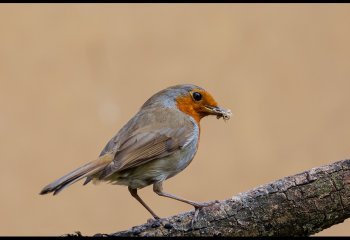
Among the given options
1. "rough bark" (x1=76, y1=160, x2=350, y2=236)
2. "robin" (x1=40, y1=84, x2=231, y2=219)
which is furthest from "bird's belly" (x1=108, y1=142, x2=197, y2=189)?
"rough bark" (x1=76, y1=160, x2=350, y2=236)

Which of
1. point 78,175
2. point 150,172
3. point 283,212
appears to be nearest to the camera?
point 283,212

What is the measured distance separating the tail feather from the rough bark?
347mm

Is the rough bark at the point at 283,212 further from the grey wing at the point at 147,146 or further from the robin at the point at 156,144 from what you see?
the grey wing at the point at 147,146

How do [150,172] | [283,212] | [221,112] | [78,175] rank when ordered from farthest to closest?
1. [221,112]
2. [150,172]
3. [78,175]
4. [283,212]

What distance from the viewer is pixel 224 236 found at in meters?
2.11

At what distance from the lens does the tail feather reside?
79.0 inches

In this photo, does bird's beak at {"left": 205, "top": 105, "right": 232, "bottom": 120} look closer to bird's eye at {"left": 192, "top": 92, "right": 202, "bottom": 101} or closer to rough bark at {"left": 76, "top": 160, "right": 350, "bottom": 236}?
bird's eye at {"left": 192, "top": 92, "right": 202, "bottom": 101}

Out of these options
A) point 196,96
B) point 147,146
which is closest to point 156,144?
point 147,146

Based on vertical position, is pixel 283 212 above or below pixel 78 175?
below

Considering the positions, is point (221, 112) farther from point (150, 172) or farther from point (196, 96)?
point (150, 172)

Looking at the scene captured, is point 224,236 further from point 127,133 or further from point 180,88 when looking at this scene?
point 180,88

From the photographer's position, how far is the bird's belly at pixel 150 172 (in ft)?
8.43

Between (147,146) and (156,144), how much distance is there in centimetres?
6

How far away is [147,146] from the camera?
103 inches
